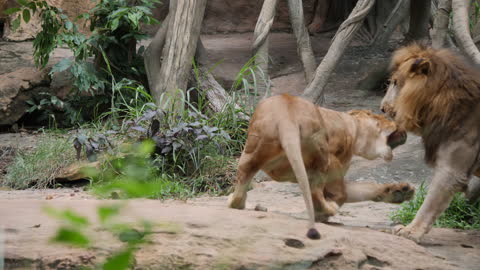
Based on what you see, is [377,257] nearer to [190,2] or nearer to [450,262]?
[450,262]

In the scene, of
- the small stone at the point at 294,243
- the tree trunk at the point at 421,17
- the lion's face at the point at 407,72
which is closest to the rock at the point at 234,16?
the tree trunk at the point at 421,17

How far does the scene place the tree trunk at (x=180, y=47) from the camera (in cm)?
835

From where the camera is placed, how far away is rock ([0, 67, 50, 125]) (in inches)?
374

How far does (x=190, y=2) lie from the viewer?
8.34 metres

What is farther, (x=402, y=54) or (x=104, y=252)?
(x=402, y=54)

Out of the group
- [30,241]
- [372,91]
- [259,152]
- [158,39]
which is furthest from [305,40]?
[30,241]

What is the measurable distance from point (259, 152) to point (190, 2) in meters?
4.73

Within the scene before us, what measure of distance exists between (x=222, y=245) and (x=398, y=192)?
162 centimetres

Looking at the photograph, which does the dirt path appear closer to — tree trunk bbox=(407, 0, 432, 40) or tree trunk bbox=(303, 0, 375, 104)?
tree trunk bbox=(303, 0, 375, 104)

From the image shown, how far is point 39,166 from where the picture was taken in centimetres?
747

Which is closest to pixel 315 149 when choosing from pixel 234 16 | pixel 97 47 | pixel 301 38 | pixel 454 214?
pixel 454 214

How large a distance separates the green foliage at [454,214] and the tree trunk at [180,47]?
12.2 ft

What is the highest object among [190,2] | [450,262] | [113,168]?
[190,2]

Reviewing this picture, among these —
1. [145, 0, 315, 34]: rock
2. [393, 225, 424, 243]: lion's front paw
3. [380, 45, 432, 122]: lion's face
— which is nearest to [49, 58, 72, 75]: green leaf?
[380, 45, 432, 122]: lion's face
